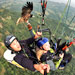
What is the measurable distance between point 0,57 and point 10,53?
7896 millimetres

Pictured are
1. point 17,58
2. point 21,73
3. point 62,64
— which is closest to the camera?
point 17,58

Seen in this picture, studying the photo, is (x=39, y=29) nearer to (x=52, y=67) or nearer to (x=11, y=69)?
(x=52, y=67)

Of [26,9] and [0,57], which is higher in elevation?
[26,9]

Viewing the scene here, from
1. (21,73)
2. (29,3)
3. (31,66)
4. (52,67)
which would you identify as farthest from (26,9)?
(21,73)

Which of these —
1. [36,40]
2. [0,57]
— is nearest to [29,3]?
[36,40]

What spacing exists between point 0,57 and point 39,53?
26.9ft

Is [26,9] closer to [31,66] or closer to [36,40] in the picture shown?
[36,40]

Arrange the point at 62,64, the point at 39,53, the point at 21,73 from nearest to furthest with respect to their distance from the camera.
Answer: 1. the point at 39,53
2. the point at 62,64
3. the point at 21,73

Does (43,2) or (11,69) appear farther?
(11,69)

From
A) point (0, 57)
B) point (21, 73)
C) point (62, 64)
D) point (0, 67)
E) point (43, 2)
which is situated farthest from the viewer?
point (21, 73)

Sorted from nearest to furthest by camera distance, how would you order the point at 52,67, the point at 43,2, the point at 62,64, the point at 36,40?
the point at 43,2
the point at 52,67
the point at 36,40
the point at 62,64

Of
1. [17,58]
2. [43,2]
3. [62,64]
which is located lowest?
[62,64]

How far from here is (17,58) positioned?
104 inches

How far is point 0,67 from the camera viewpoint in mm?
8836
